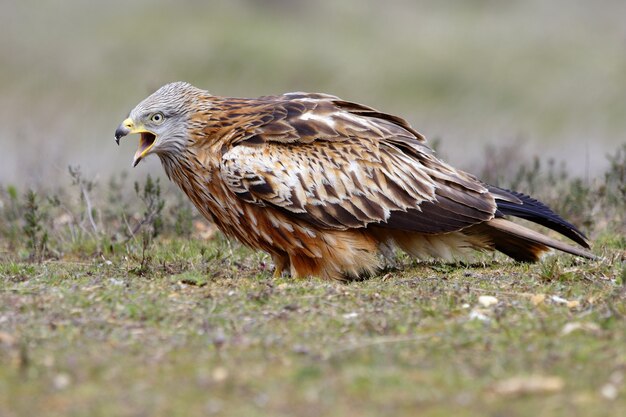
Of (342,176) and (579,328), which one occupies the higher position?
(342,176)

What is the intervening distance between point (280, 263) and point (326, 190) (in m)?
0.75

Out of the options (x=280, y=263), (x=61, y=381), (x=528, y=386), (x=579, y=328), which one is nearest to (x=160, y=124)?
(x=280, y=263)

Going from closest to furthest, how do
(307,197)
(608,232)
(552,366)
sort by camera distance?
(552,366) < (307,197) < (608,232)

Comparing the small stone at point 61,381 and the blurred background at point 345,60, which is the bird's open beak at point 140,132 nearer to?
the small stone at point 61,381

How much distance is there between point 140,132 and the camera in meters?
8.47

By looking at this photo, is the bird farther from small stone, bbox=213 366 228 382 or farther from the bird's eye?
small stone, bbox=213 366 228 382

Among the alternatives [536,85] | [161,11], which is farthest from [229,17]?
[536,85]

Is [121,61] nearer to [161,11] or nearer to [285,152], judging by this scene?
[161,11]

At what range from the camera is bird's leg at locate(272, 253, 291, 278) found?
27.3 feet

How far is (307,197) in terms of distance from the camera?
26.2ft

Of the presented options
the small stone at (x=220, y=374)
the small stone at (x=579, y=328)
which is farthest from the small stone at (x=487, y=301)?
the small stone at (x=220, y=374)

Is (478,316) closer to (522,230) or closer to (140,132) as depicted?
(522,230)

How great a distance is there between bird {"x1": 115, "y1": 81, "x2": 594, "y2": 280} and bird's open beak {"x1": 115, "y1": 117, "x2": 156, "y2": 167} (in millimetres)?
11

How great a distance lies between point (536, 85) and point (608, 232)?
16.1 meters
